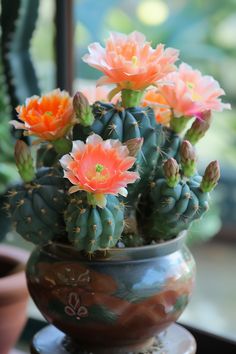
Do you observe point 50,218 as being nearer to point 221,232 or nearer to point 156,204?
point 156,204

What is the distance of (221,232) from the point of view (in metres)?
2.46

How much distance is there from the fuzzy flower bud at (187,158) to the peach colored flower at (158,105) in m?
0.10

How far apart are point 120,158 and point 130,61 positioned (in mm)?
130

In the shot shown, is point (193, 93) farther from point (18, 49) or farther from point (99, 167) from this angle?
point (18, 49)

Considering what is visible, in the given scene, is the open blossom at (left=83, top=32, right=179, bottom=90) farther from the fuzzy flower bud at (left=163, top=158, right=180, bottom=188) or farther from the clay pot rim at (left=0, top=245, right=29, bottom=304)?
the clay pot rim at (left=0, top=245, right=29, bottom=304)

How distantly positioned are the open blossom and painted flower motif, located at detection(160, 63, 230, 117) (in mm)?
38

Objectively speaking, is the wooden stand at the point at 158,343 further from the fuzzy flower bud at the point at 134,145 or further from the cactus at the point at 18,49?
the cactus at the point at 18,49

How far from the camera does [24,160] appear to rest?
2.90 ft

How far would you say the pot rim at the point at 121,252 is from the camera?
0.85 metres

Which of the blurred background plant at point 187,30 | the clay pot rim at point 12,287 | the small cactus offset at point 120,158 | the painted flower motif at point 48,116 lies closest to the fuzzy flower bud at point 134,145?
the small cactus offset at point 120,158

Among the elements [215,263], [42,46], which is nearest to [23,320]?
[42,46]

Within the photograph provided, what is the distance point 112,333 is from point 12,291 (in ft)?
0.72

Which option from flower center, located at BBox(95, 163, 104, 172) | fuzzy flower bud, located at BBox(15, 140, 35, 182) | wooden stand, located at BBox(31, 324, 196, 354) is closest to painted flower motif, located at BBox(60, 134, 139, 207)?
flower center, located at BBox(95, 163, 104, 172)

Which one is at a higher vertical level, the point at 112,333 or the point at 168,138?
the point at 168,138
